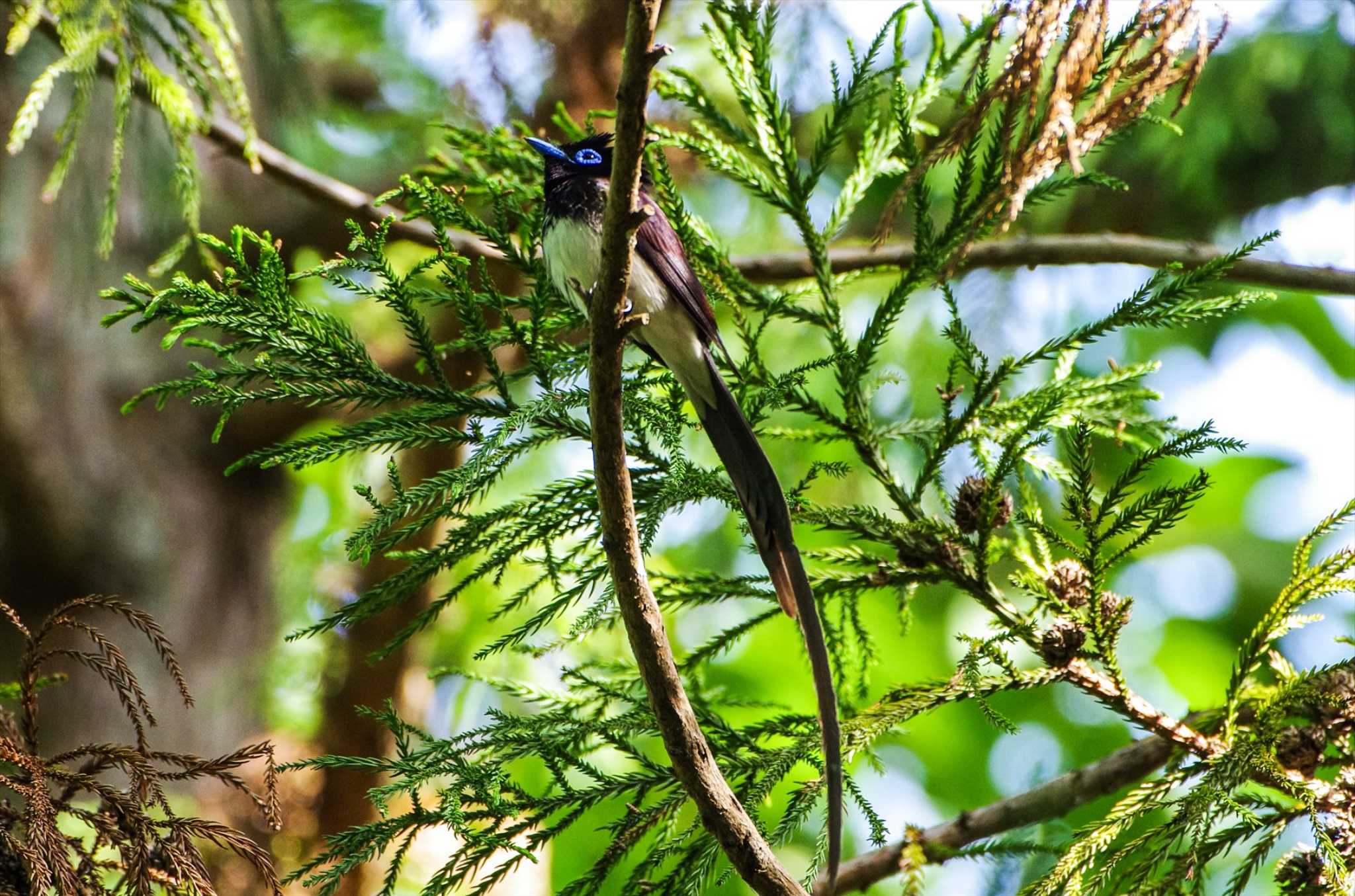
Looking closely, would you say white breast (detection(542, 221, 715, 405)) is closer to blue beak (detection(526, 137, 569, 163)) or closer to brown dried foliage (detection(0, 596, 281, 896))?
blue beak (detection(526, 137, 569, 163))

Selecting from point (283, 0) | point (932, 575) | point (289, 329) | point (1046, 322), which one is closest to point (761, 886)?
point (932, 575)

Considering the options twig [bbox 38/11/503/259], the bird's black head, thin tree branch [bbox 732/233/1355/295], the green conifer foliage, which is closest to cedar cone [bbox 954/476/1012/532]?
thin tree branch [bbox 732/233/1355/295]

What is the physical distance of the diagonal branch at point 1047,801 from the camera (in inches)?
100

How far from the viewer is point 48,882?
1553 millimetres

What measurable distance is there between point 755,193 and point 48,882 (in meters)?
2.06

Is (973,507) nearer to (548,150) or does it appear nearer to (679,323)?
(679,323)

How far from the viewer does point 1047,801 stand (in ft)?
8.47

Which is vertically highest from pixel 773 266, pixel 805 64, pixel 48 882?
pixel 805 64

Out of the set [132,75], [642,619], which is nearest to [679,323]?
[642,619]

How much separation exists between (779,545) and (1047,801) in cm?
102

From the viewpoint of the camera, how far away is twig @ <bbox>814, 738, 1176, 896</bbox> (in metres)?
2.55

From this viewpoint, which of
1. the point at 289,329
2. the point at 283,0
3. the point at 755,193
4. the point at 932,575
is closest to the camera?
the point at 289,329

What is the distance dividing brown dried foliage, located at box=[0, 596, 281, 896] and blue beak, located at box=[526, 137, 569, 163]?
1677 mm

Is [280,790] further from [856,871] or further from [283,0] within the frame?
[283,0]
